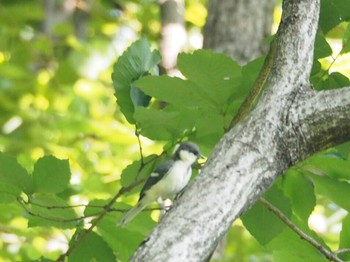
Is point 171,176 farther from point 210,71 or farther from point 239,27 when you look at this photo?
point 239,27

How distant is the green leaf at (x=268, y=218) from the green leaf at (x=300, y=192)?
0.05 meters

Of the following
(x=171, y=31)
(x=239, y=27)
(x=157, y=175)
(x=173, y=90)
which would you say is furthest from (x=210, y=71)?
(x=171, y=31)

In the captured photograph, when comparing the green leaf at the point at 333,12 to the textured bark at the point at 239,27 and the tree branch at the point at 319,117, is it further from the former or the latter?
the textured bark at the point at 239,27

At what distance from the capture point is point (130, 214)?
117 cm

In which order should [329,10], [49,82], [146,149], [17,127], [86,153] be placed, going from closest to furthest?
[329,10]
[146,149]
[86,153]
[17,127]
[49,82]

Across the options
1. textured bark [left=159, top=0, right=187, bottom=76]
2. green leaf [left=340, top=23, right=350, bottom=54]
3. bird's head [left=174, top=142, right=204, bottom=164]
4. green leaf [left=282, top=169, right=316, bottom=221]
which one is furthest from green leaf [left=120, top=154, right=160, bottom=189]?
textured bark [left=159, top=0, right=187, bottom=76]

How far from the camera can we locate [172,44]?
363cm

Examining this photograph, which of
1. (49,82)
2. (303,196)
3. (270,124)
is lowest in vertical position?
(270,124)

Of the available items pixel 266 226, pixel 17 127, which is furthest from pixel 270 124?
pixel 17 127

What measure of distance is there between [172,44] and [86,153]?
2.40 ft

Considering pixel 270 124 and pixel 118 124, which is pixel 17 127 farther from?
pixel 270 124

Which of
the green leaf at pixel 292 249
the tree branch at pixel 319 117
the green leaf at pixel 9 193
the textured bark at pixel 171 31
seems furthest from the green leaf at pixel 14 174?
the textured bark at pixel 171 31

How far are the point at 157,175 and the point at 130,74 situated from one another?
159 millimetres

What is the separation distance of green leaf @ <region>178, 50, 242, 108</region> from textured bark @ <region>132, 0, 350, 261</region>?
14cm
